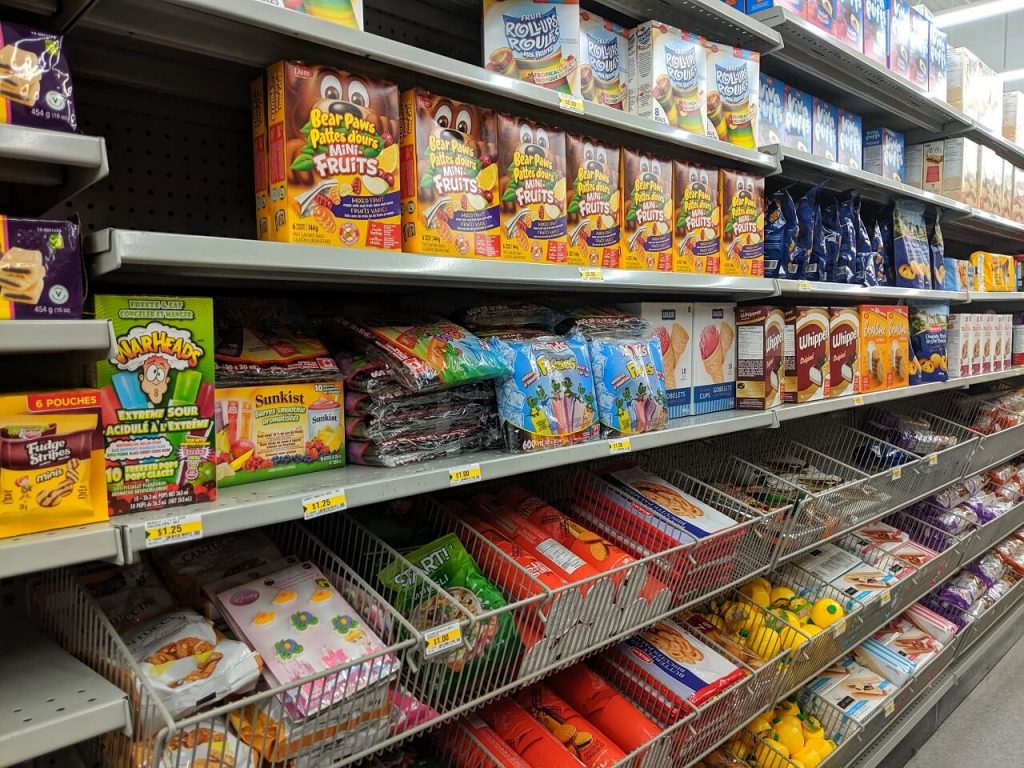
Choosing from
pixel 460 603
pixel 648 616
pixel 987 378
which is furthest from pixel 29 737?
pixel 987 378

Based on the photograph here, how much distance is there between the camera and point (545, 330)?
185cm

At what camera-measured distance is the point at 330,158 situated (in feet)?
3.86

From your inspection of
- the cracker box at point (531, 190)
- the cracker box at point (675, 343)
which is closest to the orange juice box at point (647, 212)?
the cracker box at point (675, 343)

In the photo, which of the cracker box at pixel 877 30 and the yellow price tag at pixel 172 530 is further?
the cracker box at pixel 877 30

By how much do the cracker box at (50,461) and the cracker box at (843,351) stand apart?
85.9 inches

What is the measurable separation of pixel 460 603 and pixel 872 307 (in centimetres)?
208

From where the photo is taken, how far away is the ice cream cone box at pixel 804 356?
7.54ft

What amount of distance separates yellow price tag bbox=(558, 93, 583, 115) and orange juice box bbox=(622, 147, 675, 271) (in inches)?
10.3

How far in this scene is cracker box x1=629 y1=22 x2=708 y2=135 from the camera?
5.90 feet

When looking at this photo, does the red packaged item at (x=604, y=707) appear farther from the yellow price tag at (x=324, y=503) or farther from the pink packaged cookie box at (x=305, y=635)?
the yellow price tag at (x=324, y=503)

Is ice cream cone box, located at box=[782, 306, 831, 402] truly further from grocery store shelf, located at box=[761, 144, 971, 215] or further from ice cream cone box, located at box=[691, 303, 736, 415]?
grocery store shelf, located at box=[761, 144, 971, 215]

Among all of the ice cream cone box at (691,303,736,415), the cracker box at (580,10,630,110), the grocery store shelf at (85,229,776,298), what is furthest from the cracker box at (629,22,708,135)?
the ice cream cone box at (691,303,736,415)

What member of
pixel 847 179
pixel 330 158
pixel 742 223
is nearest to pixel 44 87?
pixel 330 158

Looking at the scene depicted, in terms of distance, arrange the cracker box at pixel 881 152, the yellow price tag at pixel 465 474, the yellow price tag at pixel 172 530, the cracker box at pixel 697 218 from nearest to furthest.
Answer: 1. the yellow price tag at pixel 172 530
2. the yellow price tag at pixel 465 474
3. the cracker box at pixel 697 218
4. the cracker box at pixel 881 152
